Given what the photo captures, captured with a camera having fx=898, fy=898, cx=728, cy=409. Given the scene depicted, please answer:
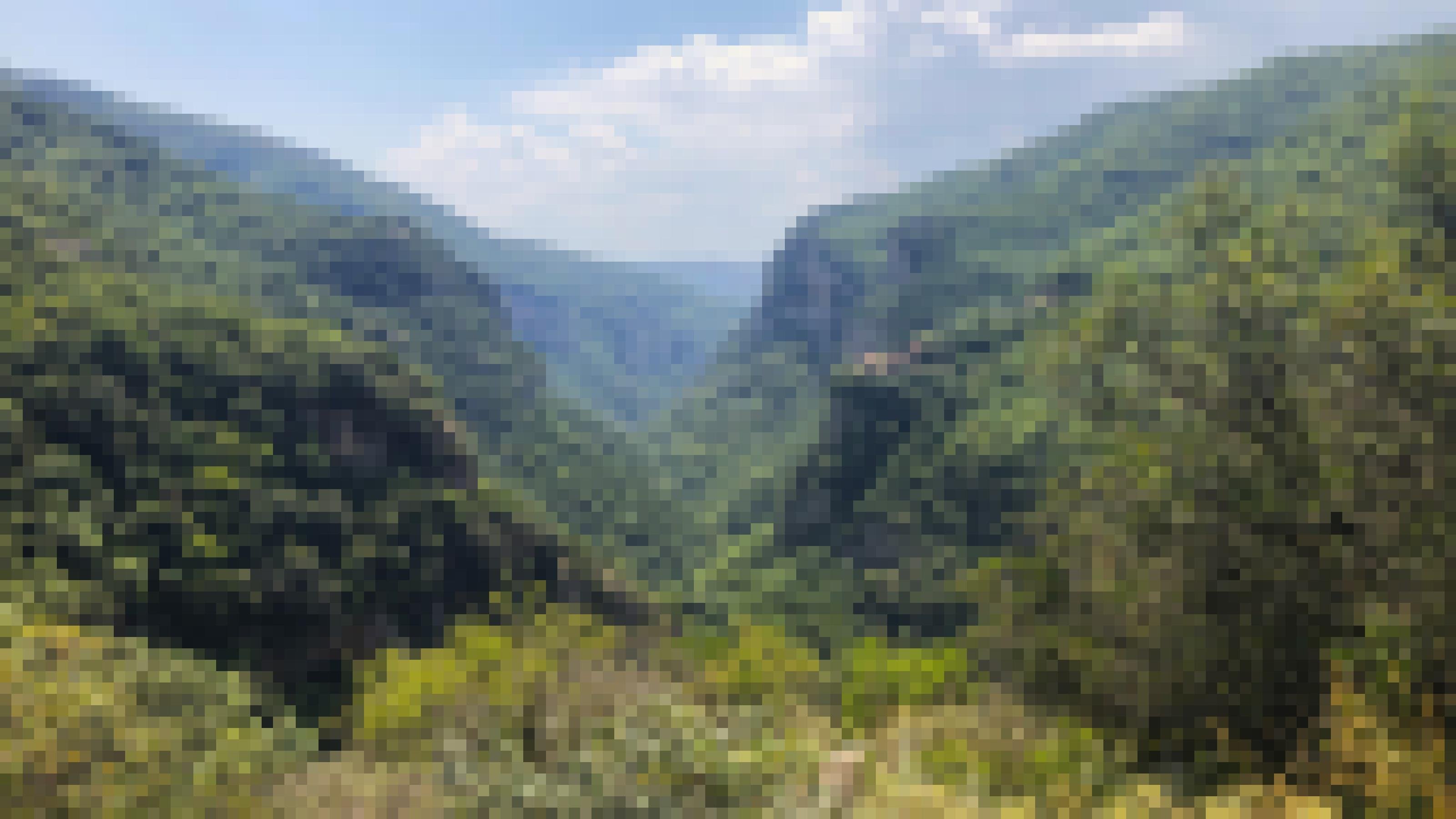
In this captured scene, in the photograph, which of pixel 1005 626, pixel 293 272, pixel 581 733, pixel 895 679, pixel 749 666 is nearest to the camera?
pixel 581 733

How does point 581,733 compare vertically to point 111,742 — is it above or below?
below

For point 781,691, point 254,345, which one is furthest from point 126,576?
point 781,691

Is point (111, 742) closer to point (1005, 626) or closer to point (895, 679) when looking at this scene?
point (895, 679)

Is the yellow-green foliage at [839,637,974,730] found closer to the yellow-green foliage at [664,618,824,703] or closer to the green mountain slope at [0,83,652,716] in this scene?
the yellow-green foliage at [664,618,824,703]

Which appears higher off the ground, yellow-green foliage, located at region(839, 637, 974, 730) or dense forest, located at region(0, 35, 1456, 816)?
dense forest, located at region(0, 35, 1456, 816)

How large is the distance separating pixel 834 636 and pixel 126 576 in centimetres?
7457

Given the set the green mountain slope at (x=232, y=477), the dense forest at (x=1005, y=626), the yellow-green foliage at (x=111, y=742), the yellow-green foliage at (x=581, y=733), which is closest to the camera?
the yellow-green foliage at (x=111, y=742)

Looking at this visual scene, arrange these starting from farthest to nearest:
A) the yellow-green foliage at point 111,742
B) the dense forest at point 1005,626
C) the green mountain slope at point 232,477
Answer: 1. the green mountain slope at point 232,477
2. the dense forest at point 1005,626
3. the yellow-green foliage at point 111,742

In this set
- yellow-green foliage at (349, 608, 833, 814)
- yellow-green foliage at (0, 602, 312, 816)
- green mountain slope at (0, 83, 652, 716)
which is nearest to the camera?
yellow-green foliage at (0, 602, 312, 816)

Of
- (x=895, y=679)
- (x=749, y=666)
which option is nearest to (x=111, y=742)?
(x=749, y=666)

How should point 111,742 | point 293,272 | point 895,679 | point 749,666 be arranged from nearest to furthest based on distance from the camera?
point 111,742, point 895,679, point 749,666, point 293,272

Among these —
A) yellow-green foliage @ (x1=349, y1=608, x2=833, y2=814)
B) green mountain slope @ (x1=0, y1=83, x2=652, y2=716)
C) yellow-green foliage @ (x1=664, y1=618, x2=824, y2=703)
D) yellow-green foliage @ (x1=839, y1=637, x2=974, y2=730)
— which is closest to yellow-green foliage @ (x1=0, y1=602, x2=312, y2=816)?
yellow-green foliage @ (x1=349, y1=608, x2=833, y2=814)

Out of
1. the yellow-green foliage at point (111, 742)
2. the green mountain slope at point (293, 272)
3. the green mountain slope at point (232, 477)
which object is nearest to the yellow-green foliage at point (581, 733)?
the yellow-green foliage at point (111, 742)

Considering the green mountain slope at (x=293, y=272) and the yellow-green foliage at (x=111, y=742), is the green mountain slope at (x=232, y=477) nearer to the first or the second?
the green mountain slope at (x=293, y=272)
